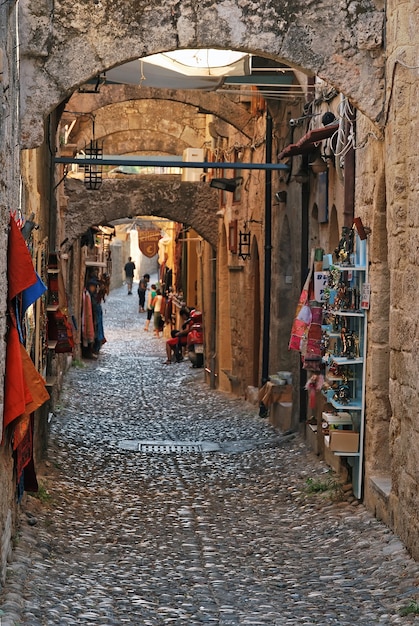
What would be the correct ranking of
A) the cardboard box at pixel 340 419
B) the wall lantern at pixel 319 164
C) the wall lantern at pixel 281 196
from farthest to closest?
the wall lantern at pixel 281 196 < the wall lantern at pixel 319 164 < the cardboard box at pixel 340 419

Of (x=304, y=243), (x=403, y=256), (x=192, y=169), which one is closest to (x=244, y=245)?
(x=192, y=169)

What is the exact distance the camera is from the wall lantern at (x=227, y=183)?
55.7 ft

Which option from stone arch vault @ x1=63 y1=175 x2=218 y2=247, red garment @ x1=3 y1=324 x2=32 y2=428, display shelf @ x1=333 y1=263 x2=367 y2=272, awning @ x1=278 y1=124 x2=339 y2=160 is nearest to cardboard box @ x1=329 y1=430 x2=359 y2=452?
display shelf @ x1=333 y1=263 x2=367 y2=272

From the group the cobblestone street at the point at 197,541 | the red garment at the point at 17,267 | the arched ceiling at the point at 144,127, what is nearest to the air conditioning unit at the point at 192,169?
the arched ceiling at the point at 144,127

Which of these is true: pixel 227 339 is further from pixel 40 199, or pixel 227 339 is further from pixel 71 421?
pixel 40 199

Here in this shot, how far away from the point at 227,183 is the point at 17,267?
11.0m

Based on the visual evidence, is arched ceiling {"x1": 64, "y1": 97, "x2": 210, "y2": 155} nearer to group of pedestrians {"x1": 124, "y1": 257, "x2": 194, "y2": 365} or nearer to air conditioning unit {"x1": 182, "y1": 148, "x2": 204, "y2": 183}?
air conditioning unit {"x1": 182, "y1": 148, "x2": 204, "y2": 183}

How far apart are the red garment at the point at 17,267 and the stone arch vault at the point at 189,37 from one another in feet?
4.50

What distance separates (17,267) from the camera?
621 cm

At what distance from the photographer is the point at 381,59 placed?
7.55 meters

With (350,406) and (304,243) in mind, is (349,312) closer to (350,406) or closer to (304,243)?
(350,406)

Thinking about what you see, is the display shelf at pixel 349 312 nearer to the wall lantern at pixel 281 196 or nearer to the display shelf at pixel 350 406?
the display shelf at pixel 350 406

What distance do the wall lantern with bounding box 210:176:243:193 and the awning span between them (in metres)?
5.38

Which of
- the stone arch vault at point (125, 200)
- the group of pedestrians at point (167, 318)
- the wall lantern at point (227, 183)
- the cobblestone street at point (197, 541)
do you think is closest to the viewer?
the cobblestone street at point (197, 541)
